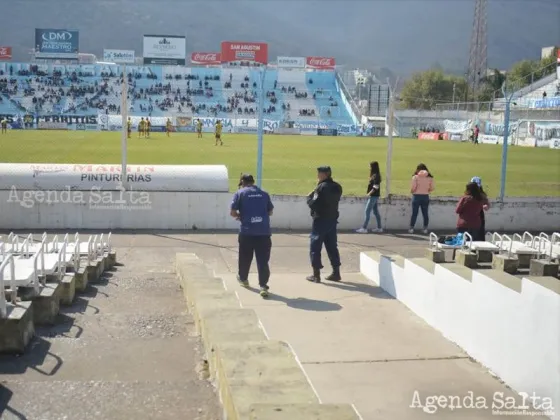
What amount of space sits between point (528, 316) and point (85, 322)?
3758mm

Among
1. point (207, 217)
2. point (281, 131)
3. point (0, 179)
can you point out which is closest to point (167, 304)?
point (207, 217)

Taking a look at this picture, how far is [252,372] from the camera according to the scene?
3.58 metres

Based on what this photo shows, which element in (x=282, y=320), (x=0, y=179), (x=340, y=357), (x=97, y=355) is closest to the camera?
(x=97, y=355)

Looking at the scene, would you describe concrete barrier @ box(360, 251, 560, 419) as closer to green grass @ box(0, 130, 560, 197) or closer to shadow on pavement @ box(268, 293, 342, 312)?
shadow on pavement @ box(268, 293, 342, 312)

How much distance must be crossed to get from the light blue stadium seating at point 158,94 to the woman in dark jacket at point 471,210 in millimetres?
36461

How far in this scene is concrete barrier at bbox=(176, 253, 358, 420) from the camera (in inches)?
119

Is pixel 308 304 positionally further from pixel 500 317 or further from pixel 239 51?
pixel 239 51

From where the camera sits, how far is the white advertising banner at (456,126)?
5044cm

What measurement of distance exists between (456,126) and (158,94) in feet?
92.3

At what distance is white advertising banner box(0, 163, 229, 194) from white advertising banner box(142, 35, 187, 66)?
74.9 metres

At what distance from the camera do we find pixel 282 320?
6.75 metres

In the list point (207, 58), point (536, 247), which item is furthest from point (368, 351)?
point (207, 58)

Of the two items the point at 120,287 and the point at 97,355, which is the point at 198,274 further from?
the point at 97,355

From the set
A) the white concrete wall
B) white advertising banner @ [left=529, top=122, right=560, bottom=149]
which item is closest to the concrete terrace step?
the white concrete wall
